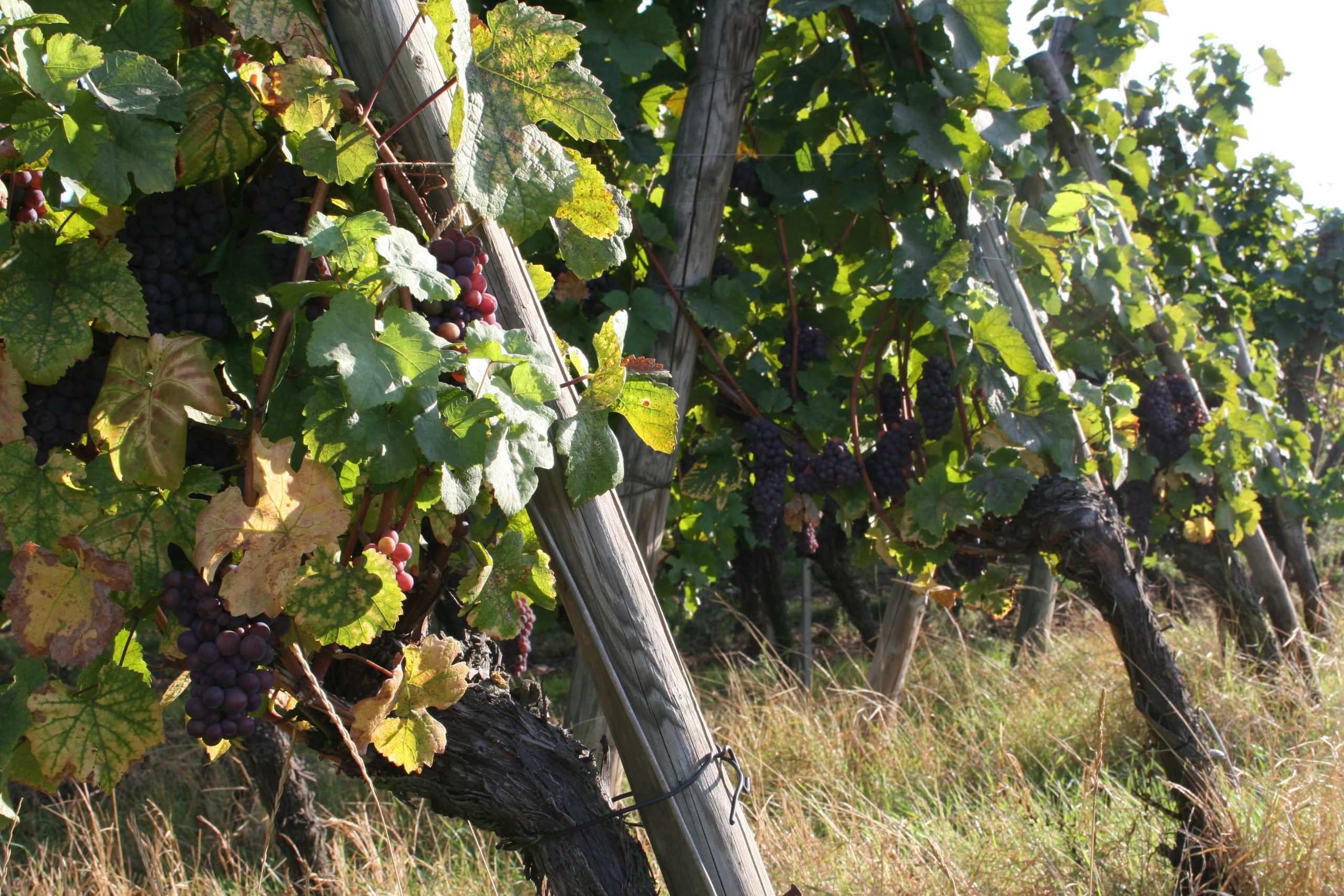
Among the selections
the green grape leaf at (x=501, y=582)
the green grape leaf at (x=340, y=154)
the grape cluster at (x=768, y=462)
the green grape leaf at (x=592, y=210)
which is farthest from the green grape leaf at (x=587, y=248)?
the grape cluster at (x=768, y=462)

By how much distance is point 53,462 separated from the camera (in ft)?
3.24

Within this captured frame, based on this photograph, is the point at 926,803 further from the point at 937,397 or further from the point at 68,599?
the point at 68,599

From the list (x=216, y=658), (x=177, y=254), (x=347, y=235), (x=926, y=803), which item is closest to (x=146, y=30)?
(x=177, y=254)

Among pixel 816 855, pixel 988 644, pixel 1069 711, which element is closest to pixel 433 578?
pixel 816 855

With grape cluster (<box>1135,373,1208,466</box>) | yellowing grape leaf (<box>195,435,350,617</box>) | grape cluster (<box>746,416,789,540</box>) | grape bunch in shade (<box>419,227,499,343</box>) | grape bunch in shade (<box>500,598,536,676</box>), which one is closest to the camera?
yellowing grape leaf (<box>195,435,350,617</box>)

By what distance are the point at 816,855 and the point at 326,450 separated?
2.18 metres

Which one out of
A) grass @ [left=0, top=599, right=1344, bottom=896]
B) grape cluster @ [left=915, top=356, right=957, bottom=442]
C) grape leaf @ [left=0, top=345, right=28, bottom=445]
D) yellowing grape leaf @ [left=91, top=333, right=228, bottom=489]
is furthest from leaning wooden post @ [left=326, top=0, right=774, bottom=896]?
grape cluster @ [left=915, top=356, right=957, bottom=442]

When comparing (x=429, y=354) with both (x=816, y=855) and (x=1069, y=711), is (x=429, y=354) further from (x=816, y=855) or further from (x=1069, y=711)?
(x=1069, y=711)

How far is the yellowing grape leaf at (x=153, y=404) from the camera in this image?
98 centimetres

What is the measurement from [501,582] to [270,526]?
0.40 metres

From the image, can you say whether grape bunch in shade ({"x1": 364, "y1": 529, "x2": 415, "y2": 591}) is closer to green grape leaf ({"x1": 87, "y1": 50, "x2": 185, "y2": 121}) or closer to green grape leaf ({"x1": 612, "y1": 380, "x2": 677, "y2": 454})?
green grape leaf ({"x1": 612, "y1": 380, "x2": 677, "y2": 454})

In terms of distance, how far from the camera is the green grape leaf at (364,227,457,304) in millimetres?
954

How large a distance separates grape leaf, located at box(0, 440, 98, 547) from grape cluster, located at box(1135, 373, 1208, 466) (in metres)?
3.78

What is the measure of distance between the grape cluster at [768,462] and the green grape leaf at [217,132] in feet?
5.54
